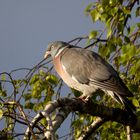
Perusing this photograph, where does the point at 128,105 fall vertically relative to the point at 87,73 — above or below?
below

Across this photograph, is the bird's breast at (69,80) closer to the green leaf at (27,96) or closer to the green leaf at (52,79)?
the green leaf at (52,79)

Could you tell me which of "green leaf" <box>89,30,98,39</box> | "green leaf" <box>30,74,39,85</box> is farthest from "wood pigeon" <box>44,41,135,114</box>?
"green leaf" <box>89,30,98,39</box>

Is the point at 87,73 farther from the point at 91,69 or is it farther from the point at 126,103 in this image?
the point at 126,103

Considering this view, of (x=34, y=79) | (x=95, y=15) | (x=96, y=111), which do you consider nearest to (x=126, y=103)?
(x=96, y=111)

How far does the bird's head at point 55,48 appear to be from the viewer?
609cm

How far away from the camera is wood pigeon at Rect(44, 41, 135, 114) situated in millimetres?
4973

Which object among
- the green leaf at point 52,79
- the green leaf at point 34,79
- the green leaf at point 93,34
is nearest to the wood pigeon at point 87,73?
the green leaf at point 52,79

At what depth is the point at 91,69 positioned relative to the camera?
5508mm

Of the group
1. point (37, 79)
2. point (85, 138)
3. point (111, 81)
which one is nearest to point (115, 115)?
point (85, 138)

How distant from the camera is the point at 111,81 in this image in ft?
16.8

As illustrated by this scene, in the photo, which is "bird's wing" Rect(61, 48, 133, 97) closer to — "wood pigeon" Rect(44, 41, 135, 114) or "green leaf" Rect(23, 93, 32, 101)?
"wood pigeon" Rect(44, 41, 135, 114)

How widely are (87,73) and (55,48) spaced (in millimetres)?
812

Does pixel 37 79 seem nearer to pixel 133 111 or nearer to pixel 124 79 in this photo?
pixel 124 79

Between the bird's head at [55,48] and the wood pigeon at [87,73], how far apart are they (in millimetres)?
36
